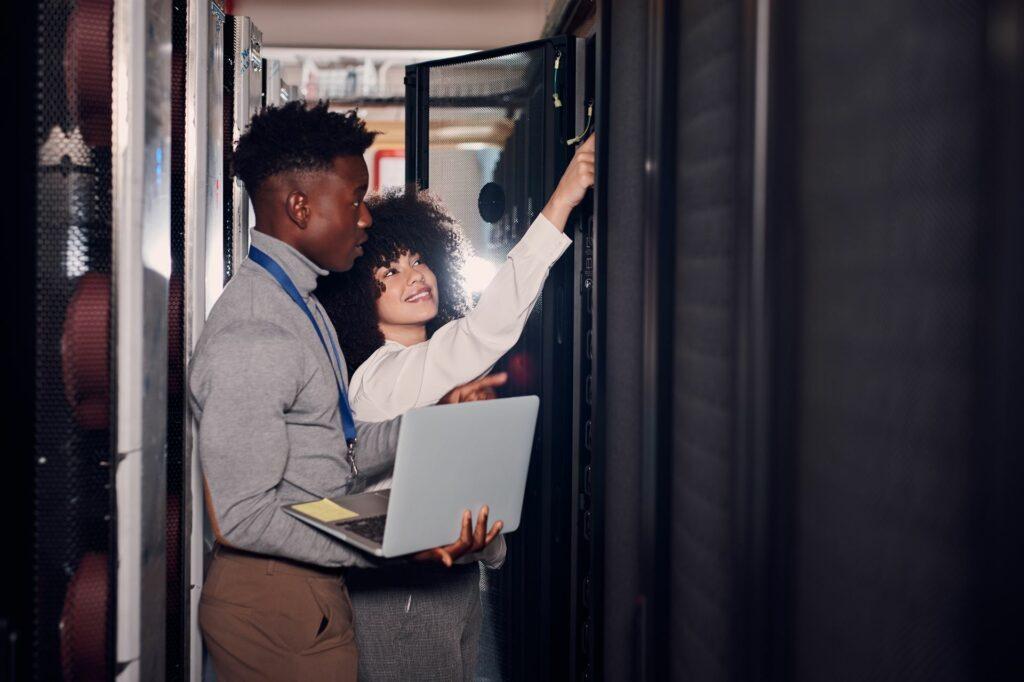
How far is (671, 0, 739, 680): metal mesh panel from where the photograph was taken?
0.95m

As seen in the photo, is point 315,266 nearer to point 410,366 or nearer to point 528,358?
point 410,366

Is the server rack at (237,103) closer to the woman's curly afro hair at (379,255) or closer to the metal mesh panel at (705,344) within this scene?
the woman's curly afro hair at (379,255)

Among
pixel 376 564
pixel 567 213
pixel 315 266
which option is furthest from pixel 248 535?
pixel 567 213

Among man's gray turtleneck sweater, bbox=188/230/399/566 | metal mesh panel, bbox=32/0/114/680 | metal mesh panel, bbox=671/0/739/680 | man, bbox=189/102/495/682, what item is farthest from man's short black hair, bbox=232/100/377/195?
metal mesh panel, bbox=671/0/739/680

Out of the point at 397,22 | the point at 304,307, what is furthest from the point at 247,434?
the point at 397,22

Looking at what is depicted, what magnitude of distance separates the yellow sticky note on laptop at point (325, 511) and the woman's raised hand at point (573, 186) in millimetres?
724

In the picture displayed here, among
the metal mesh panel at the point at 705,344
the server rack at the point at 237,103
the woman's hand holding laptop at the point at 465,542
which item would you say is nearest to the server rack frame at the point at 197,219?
the server rack at the point at 237,103

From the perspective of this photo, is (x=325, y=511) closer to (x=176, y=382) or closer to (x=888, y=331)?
(x=176, y=382)

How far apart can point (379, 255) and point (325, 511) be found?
0.96 metres

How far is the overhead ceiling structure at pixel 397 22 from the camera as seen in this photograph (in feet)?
8.71

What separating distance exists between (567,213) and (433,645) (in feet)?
3.37

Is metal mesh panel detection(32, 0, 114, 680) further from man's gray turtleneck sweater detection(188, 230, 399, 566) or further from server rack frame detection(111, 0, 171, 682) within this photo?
man's gray turtleneck sweater detection(188, 230, 399, 566)

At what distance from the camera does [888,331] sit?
731 millimetres

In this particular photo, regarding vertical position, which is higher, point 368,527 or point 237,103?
point 237,103
